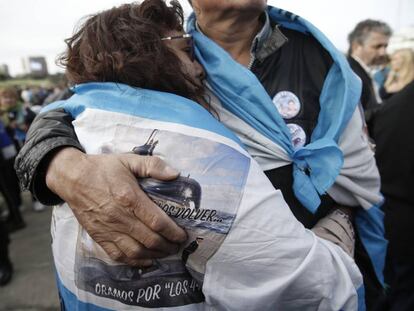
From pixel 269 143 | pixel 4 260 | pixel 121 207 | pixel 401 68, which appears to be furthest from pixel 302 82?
pixel 4 260

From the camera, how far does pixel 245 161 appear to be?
835mm

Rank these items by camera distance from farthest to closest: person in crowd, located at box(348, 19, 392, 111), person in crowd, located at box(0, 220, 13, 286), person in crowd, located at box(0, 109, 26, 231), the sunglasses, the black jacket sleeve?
person in crowd, located at box(0, 109, 26, 231) → person in crowd, located at box(348, 19, 392, 111) → person in crowd, located at box(0, 220, 13, 286) → the sunglasses → the black jacket sleeve

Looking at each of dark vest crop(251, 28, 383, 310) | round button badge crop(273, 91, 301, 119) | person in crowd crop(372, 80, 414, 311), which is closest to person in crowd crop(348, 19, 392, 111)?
person in crowd crop(372, 80, 414, 311)

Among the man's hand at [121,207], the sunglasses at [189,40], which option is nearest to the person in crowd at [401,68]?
the sunglasses at [189,40]

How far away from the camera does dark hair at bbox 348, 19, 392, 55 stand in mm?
3811

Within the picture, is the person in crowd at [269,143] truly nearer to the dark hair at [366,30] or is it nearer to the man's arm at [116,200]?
the man's arm at [116,200]

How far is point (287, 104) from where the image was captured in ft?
4.03

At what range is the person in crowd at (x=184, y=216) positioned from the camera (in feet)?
2.63

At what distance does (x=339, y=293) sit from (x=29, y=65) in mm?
45505

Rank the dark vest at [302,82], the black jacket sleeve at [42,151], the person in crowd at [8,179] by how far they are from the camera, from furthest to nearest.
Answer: the person in crowd at [8,179], the dark vest at [302,82], the black jacket sleeve at [42,151]

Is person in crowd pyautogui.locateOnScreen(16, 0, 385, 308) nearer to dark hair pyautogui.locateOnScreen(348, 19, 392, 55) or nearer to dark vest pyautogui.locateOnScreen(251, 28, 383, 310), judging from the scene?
dark vest pyautogui.locateOnScreen(251, 28, 383, 310)

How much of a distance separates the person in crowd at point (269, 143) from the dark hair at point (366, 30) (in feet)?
9.62

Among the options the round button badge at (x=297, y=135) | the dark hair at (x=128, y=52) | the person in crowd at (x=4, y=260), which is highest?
the dark hair at (x=128, y=52)

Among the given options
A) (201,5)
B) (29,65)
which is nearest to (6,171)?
(201,5)
